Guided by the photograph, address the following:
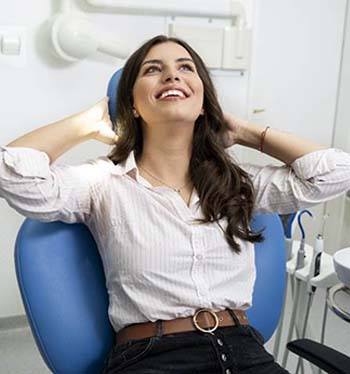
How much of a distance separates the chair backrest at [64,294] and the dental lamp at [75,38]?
0.97m

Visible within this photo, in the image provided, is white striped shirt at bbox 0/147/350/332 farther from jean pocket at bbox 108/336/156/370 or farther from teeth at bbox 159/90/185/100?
teeth at bbox 159/90/185/100

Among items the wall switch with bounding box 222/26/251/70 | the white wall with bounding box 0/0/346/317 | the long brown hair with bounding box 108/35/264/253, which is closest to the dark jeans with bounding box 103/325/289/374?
the long brown hair with bounding box 108/35/264/253

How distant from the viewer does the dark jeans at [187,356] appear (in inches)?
44.5

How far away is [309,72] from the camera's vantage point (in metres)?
2.59

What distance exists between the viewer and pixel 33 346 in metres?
2.29

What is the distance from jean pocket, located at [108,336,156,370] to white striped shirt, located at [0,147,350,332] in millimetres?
50

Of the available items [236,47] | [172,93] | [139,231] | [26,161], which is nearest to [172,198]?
[139,231]

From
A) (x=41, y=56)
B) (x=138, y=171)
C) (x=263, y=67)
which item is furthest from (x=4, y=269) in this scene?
(x=263, y=67)

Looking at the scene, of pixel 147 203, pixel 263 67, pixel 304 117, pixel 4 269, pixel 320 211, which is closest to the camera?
pixel 147 203

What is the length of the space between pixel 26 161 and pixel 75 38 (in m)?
0.97

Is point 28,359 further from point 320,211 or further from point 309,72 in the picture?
point 309,72

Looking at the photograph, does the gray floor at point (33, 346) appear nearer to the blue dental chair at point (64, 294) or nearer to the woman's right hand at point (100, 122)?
the blue dental chair at point (64, 294)

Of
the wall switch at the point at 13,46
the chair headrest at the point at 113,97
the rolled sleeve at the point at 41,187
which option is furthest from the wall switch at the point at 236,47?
the rolled sleeve at the point at 41,187

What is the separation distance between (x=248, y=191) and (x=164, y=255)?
298 millimetres
